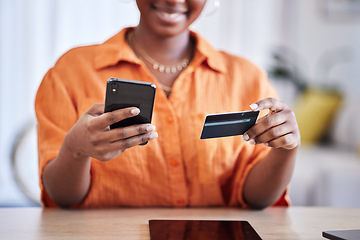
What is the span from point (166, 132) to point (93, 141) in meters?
0.33

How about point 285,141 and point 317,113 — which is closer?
point 285,141

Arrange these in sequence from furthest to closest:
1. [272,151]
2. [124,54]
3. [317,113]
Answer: [317,113], [124,54], [272,151]

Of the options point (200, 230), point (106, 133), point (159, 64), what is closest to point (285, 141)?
point (200, 230)

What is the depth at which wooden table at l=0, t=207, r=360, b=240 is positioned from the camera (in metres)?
0.78

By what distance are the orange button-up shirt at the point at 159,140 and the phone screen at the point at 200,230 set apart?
28 centimetres

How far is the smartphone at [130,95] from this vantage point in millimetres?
742

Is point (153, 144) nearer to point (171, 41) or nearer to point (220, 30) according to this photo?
point (171, 41)

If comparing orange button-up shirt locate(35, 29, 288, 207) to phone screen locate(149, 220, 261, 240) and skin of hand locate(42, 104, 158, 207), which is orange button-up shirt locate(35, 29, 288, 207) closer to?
skin of hand locate(42, 104, 158, 207)

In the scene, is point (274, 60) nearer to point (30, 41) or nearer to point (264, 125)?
point (30, 41)

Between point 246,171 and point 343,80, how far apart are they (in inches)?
105

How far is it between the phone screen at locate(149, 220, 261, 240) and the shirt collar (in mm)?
465

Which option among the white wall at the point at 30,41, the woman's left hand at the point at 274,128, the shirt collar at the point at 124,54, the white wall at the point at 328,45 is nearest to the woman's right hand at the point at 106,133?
the woman's left hand at the point at 274,128

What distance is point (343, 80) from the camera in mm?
3498

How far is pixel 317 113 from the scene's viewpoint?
297 cm
